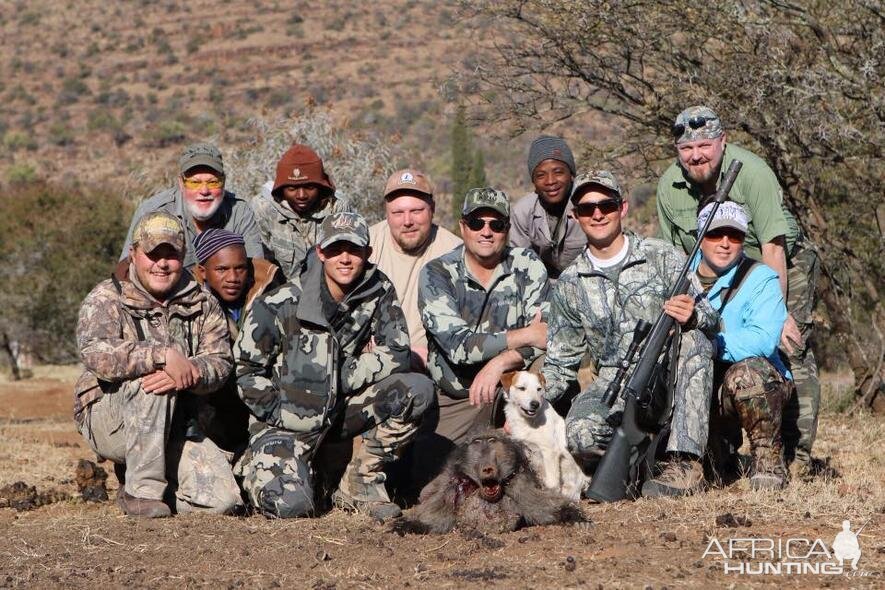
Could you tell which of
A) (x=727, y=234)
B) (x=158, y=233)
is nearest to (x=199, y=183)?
(x=158, y=233)

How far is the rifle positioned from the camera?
21.3 feet

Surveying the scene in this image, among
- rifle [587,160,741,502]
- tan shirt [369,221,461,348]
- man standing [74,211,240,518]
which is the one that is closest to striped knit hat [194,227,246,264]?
man standing [74,211,240,518]

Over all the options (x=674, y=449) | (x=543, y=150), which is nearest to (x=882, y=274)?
(x=543, y=150)

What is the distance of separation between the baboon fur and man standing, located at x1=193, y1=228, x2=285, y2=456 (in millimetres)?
1844

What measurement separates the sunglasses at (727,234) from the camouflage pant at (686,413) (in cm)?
59

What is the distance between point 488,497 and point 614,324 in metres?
1.59

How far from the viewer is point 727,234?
6.88 m

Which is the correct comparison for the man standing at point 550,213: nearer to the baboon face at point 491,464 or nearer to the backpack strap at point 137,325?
the baboon face at point 491,464

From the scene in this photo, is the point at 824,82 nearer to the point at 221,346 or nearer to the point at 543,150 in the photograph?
the point at 543,150

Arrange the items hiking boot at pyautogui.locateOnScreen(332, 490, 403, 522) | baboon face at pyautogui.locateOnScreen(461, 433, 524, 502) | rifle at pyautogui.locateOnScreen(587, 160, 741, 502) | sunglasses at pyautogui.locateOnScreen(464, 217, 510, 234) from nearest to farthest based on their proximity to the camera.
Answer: baboon face at pyautogui.locateOnScreen(461, 433, 524, 502) → rifle at pyautogui.locateOnScreen(587, 160, 741, 502) → hiking boot at pyautogui.locateOnScreen(332, 490, 403, 522) → sunglasses at pyautogui.locateOnScreen(464, 217, 510, 234)

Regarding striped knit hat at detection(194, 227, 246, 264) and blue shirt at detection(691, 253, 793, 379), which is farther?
striped knit hat at detection(194, 227, 246, 264)

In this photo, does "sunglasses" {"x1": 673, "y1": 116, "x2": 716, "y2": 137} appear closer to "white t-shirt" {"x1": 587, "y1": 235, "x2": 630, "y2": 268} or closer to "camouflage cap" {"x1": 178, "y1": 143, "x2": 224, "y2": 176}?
"white t-shirt" {"x1": 587, "y1": 235, "x2": 630, "y2": 268}

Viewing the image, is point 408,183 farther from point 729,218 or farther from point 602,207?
point 729,218

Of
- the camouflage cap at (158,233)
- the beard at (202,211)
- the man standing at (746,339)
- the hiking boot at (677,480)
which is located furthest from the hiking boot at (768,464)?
the beard at (202,211)
